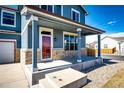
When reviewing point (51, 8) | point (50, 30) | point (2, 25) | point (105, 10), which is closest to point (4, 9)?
point (2, 25)

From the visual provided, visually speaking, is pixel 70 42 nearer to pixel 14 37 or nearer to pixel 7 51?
pixel 14 37

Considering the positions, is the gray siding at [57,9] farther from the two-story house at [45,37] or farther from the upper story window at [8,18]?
the upper story window at [8,18]

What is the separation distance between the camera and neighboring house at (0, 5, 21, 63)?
9.70 metres

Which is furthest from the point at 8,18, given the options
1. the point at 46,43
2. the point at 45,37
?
the point at 46,43

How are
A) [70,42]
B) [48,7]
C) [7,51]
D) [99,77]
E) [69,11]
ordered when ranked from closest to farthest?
[99,77] → [48,7] → [7,51] → [70,42] → [69,11]

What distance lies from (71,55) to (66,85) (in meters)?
6.28

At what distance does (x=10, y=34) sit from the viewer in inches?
391

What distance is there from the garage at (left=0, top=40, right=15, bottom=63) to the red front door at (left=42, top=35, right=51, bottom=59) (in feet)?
14.4

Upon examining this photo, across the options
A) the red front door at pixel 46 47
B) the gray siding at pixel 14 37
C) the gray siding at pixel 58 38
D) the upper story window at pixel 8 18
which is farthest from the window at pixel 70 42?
the upper story window at pixel 8 18

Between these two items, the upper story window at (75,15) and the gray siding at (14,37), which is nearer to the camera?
the gray siding at (14,37)

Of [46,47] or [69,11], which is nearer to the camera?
[46,47]

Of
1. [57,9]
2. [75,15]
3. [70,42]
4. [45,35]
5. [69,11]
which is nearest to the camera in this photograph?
[45,35]

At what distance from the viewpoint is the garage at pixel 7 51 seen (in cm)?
967

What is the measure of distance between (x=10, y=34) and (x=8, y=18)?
5.84 feet
